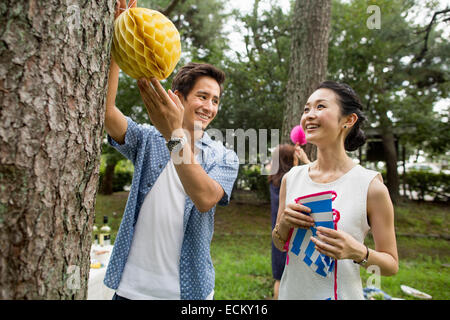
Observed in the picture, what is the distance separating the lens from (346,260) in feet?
5.32

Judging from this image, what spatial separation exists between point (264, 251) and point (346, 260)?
5347 millimetres

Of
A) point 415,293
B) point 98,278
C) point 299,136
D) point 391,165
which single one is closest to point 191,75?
point 299,136

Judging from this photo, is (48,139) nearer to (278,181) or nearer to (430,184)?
(278,181)

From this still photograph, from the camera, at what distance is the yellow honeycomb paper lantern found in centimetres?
94

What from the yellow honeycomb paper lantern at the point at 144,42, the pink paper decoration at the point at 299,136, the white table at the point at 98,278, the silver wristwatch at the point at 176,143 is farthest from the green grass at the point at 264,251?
the yellow honeycomb paper lantern at the point at 144,42

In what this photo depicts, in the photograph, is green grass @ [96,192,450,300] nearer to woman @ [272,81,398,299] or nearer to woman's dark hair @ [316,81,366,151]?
woman @ [272,81,398,299]

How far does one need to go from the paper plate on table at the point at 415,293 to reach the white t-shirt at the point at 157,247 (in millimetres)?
4121

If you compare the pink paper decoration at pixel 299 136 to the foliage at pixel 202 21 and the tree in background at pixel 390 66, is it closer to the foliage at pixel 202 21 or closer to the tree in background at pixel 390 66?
the tree in background at pixel 390 66

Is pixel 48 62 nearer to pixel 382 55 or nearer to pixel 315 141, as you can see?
pixel 315 141

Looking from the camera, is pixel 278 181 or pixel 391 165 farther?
pixel 391 165

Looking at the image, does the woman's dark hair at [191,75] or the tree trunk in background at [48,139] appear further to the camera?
the woman's dark hair at [191,75]

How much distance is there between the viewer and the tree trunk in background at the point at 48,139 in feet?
2.52
